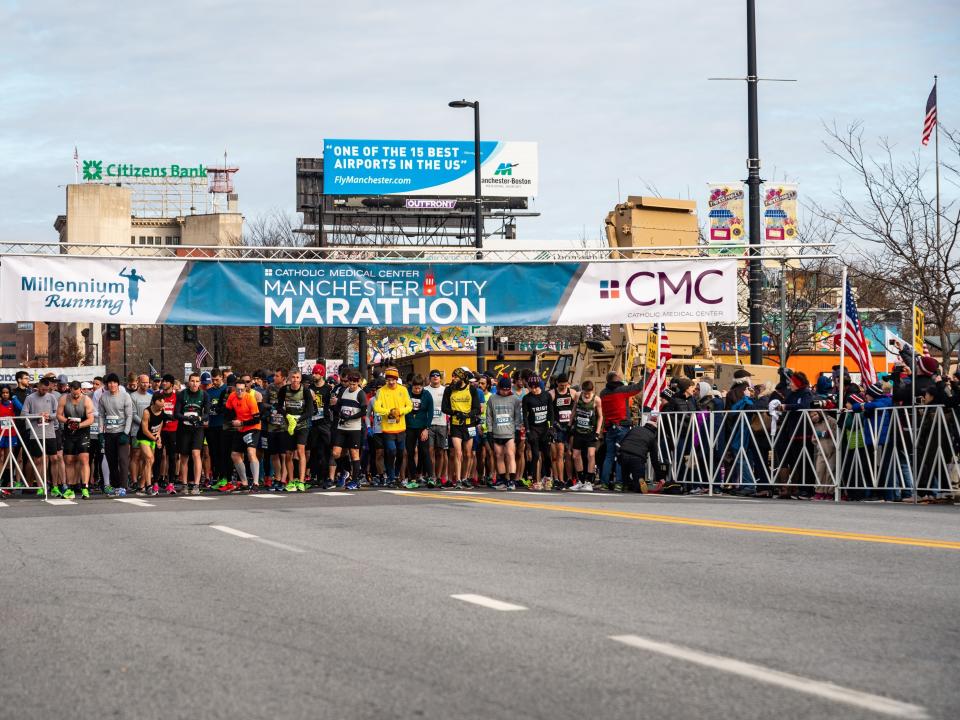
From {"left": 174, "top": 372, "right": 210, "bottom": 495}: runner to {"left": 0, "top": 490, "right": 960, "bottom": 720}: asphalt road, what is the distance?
7.31 metres

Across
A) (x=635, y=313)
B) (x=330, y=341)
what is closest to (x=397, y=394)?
(x=635, y=313)

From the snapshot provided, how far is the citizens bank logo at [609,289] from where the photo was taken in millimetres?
24031

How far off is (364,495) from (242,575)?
984 cm

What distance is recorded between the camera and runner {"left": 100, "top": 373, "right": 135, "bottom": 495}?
2069 cm

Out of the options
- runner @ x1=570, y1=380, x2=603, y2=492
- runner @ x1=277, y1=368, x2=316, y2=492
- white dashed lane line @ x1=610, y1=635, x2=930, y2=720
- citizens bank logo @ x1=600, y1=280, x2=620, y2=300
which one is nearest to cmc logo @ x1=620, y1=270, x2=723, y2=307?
citizens bank logo @ x1=600, y1=280, x2=620, y2=300

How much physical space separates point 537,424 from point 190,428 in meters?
5.47

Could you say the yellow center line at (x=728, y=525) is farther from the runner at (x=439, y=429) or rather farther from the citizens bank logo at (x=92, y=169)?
the citizens bank logo at (x=92, y=169)

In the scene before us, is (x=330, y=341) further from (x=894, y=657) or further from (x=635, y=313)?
(x=894, y=657)

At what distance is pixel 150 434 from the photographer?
2088 cm

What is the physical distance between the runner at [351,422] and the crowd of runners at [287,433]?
0.07ft

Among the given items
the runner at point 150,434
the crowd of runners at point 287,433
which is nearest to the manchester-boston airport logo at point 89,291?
the crowd of runners at point 287,433

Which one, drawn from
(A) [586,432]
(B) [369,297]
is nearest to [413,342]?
(B) [369,297]

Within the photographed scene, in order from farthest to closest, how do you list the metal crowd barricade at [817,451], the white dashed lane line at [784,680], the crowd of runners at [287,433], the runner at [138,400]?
the runner at [138,400]
the crowd of runners at [287,433]
the metal crowd barricade at [817,451]
the white dashed lane line at [784,680]

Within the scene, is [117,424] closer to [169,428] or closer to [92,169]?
[169,428]
